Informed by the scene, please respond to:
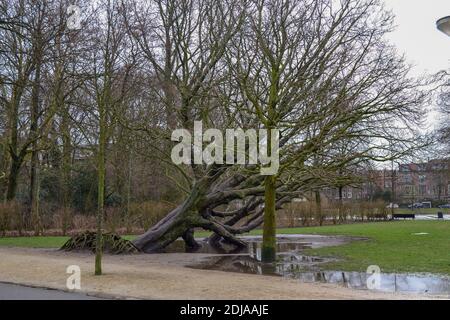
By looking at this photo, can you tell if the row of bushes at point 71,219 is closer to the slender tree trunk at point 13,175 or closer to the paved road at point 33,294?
the slender tree trunk at point 13,175

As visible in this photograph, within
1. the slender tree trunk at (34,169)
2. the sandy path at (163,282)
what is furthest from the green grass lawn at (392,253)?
the slender tree trunk at (34,169)

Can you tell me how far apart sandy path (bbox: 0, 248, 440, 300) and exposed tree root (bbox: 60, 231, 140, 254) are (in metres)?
3.53

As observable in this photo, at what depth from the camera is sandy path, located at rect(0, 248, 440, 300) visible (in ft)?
39.5

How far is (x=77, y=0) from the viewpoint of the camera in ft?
81.9

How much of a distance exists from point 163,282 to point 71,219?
24.4 meters

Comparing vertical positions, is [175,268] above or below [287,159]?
below

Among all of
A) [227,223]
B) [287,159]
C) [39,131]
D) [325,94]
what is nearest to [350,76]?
[325,94]

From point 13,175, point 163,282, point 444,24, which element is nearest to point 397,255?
point 163,282

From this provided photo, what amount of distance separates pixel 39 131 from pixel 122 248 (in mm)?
14028

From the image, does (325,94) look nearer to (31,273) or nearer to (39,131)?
(31,273)

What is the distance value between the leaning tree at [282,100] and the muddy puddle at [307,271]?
Result: 136 centimetres

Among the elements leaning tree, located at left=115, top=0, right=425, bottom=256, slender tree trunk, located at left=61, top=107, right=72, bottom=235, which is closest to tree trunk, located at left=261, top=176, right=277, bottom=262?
leaning tree, located at left=115, top=0, right=425, bottom=256

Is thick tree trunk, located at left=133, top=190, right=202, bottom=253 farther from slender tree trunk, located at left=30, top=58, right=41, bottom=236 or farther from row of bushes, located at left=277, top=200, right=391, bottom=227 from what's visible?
row of bushes, located at left=277, top=200, right=391, bottom=227

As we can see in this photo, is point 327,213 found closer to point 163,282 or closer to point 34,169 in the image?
point 34,169
